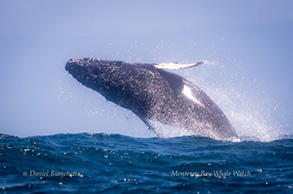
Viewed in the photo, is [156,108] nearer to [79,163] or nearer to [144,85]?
[144,85]

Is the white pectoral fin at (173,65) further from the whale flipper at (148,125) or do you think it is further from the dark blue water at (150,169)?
the dark blue water at (150,169)

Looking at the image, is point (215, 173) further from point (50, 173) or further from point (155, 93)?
point (50, 173)

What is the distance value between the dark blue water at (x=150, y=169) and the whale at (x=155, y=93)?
120cm

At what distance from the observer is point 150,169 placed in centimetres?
924

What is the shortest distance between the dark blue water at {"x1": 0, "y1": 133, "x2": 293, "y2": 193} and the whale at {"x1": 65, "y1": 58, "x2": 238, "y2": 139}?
3.95 feet

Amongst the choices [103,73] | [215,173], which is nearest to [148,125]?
[103,73]

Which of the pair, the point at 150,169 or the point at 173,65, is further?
the point at 173,65

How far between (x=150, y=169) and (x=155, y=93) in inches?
147

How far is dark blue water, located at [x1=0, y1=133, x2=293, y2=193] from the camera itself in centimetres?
718

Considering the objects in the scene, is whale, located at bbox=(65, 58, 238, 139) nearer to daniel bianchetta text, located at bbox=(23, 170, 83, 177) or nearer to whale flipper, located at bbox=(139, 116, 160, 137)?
whale flipper, located at bbox=(139, 116, 160, 137)

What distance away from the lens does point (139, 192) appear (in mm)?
6918

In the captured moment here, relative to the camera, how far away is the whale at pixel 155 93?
11.6 m

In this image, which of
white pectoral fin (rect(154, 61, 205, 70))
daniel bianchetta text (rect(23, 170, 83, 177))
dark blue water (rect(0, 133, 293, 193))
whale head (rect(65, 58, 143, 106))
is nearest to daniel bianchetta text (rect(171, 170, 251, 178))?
dark blue water (rect(0, 133, 293, 193))

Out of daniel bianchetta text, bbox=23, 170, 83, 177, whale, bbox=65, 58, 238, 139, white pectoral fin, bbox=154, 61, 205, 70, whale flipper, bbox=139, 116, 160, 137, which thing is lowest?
daniel bianchetta text, bbox=23, 170, 83, 177
